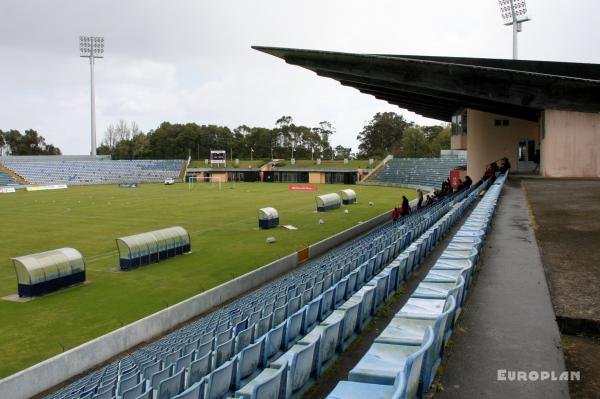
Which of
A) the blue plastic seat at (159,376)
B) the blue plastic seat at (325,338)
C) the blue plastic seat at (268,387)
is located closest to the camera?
the blue plastic seat at (268,387)

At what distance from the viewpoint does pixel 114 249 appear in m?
30.5

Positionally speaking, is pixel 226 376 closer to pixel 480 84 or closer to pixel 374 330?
pixel 374 330

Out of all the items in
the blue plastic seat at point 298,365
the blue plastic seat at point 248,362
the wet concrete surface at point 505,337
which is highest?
the wet concrete surface at point 505,337

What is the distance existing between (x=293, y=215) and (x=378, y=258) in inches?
1230

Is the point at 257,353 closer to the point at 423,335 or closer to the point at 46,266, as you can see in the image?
the point at 423,335

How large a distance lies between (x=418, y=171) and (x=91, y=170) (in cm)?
6670

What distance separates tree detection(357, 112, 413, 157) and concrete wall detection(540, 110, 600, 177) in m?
121

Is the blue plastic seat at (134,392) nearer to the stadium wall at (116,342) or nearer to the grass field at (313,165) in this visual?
the stadium wall at (116,342)

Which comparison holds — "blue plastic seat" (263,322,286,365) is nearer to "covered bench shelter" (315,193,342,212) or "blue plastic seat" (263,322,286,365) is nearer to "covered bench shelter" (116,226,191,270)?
"covered bench shelter" (116,226,191,270)

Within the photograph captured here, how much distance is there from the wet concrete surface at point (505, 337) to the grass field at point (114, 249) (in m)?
12.4

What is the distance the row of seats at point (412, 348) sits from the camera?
443cm

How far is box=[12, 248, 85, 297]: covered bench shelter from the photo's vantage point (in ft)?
65.6

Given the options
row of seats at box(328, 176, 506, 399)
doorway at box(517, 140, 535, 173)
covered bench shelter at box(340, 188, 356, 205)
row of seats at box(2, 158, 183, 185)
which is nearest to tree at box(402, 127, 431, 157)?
row of seats at box(2, 158, 183, 185)

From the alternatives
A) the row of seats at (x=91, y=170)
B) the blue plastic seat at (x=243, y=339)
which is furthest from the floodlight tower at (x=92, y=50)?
the blue plastic seat at (x=243, y=339)
